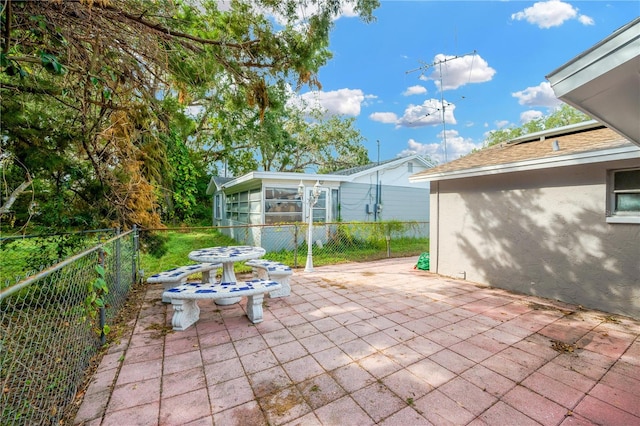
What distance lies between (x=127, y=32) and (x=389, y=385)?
13.5ft

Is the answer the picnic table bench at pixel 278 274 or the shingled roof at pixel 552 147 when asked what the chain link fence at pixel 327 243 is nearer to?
the picnic table bench at pixel 278 274

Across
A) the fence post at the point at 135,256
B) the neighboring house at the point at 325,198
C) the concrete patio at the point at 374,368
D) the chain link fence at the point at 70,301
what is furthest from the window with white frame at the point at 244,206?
the concrete patio at the point at 374,368

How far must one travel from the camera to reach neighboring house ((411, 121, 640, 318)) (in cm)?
372

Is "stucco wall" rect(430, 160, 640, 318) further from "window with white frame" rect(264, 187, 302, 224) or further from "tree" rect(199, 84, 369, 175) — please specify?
"tree" rect(199, 84, 369, 175)

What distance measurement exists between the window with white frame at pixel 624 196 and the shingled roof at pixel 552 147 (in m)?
0.47

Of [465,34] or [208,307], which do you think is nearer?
[208,307]

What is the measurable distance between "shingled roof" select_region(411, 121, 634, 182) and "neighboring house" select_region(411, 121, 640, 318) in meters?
0.02

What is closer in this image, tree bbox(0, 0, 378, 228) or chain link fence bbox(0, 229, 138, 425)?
chain link fence bbox(0, 229, 138, 425)

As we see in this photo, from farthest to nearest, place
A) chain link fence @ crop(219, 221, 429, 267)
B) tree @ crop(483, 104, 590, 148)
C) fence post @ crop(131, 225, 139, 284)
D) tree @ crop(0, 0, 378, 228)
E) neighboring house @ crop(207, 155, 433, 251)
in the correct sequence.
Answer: tree @ crop(483, 104, 590, 148) < neighboring house @ crop(207, 155, 433, 251) < chain link fence @ crop(219, 221, 429, 267) < fence post @ crop(131, 225, 139, 284) < tree @ crop(0, 0, 378, 228)

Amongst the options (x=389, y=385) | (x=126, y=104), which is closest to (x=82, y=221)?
(x=126, y=104)

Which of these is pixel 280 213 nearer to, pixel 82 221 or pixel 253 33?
pixel 82 221

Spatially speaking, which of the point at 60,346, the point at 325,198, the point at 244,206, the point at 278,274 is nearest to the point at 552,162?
the point at 278,274

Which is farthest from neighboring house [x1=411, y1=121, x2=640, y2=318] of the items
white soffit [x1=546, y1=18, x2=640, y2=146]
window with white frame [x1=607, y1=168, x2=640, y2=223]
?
white soffit [x1=546, y1=18, x2=640, y2=146]

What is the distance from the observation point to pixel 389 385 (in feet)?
7.17
